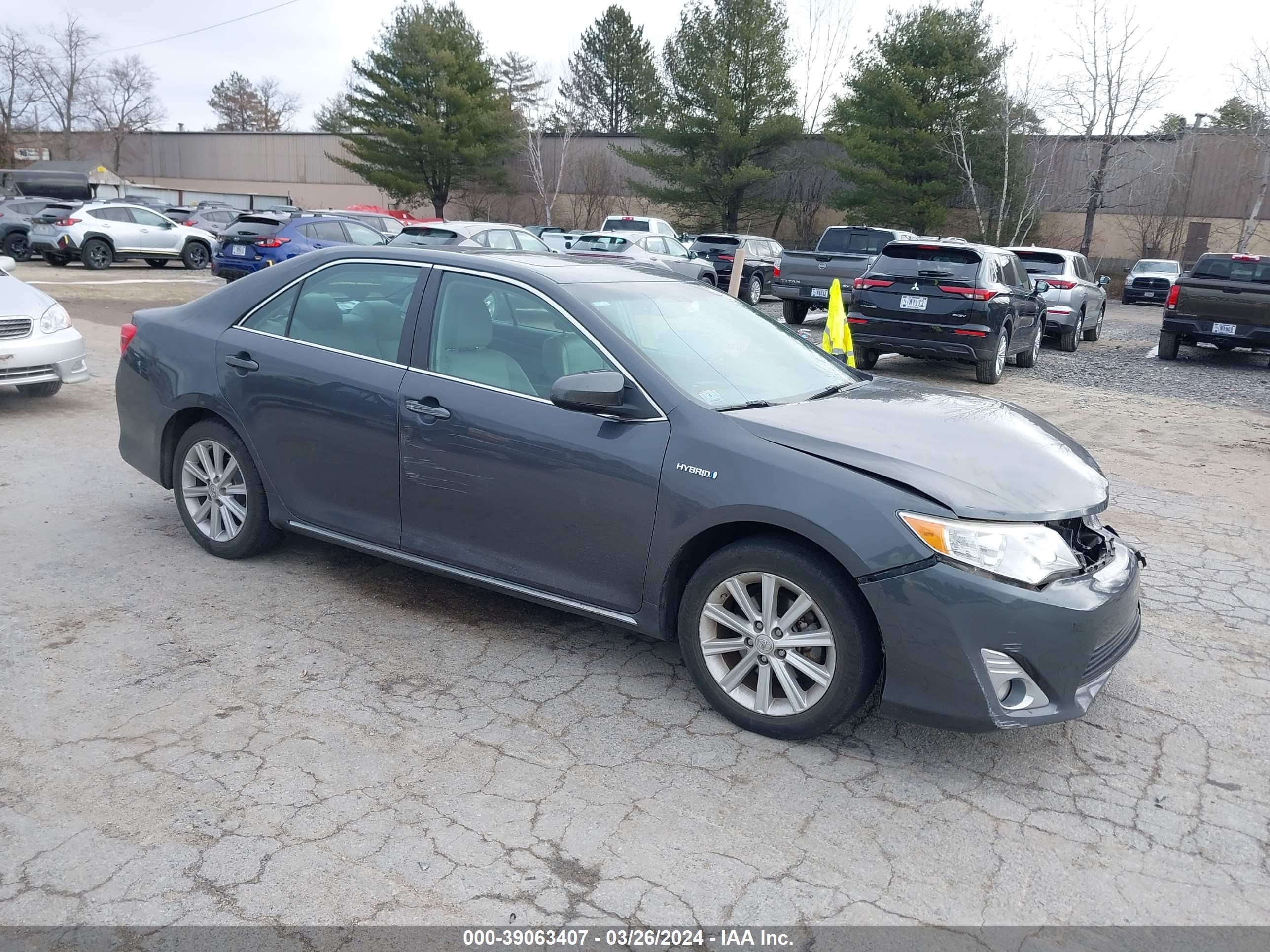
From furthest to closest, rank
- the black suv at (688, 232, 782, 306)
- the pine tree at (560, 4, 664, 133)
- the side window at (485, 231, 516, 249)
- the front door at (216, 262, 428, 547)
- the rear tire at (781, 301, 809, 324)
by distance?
the pine tree at (560, 4, 664, 133) → the black suv at (688, 232, 782, 306) → the rear tire at (781, 301, 809, 324) → the side window at (485, 231, 516, 249) → the front door at (216, 262, 428, 547)

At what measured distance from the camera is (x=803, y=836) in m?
3.07

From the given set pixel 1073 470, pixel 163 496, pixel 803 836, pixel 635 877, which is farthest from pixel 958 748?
pixel 163 496

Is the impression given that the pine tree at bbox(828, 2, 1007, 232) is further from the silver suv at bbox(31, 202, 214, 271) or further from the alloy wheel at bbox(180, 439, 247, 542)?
the alloy wheel at bbox(180, 439, 247, 542)

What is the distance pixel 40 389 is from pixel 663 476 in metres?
7.64

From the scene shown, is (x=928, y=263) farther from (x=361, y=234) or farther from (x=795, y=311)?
(x=361, y=234)

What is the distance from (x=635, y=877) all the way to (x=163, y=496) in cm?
465

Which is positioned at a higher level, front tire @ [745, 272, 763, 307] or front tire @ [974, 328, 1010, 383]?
front tire @ [745, 272, 763, 307]

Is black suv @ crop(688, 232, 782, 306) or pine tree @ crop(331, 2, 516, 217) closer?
black suv @ crop(688, 232, 782, 306)

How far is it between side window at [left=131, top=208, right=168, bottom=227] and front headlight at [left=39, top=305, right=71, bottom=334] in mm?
18752

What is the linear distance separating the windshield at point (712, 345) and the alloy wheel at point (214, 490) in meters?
2.13

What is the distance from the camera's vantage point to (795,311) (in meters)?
18.7

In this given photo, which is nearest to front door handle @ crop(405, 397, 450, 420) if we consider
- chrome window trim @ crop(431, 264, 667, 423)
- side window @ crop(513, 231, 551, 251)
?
chrome window trim @ crop(431, 264, 667, 423)

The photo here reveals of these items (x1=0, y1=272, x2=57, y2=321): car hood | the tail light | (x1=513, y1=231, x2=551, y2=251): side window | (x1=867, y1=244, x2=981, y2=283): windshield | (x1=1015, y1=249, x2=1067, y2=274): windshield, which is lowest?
(x1=0, y1=272, x2=57, y2=321): car hood

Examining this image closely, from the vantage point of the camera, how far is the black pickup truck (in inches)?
595
